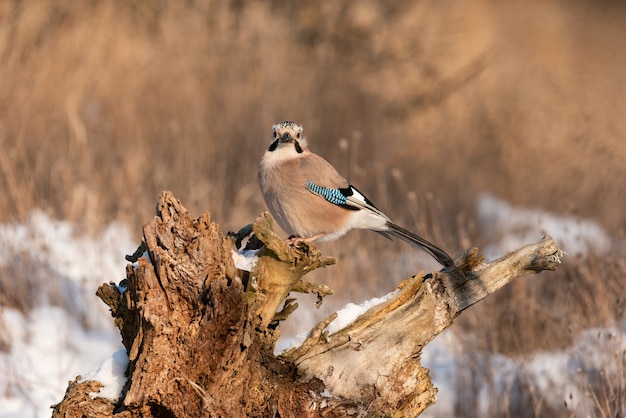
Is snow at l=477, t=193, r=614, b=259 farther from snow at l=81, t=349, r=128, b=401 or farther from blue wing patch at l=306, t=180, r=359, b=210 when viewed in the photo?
snow at l=81, t=349, r=128, b=401

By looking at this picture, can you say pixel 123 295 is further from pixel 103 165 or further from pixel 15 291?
pixel 103 165

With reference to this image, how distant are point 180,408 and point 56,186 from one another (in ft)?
20.7

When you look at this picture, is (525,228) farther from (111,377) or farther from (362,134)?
(111,377)

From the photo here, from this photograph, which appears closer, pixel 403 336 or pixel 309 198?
pixel 403 336

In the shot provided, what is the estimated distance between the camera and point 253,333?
362cm

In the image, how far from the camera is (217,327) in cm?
346

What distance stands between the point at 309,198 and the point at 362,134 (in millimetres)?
6860

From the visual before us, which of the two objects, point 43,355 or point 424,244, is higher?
point 43,355

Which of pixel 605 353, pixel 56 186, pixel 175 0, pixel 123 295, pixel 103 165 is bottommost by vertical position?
pixel 123 295

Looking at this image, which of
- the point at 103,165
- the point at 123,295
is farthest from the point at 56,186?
the point at 123,295

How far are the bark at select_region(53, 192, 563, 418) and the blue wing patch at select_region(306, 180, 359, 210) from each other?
1107 millimetres

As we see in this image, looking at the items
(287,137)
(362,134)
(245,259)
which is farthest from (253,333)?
(362,134)

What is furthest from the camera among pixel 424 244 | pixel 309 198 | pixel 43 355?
pixel 43 355

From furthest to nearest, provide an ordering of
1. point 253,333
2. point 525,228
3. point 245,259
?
point 525,228 < point 245,259 < point 253,333
